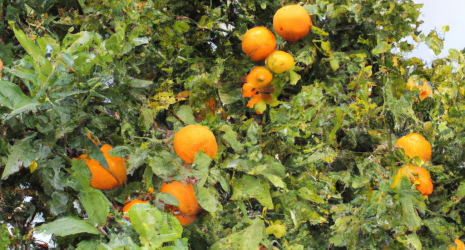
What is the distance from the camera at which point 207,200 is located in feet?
1.44

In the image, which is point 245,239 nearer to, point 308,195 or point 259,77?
point 308,195

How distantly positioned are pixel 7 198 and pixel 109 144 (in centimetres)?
15

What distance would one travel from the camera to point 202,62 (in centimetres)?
62

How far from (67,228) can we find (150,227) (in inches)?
4.0

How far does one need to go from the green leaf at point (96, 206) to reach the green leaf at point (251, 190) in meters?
0.15

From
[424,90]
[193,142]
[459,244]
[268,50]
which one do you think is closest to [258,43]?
[268,50]

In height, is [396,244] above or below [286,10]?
below

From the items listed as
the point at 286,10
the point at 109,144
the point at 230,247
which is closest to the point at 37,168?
the point at 109,144

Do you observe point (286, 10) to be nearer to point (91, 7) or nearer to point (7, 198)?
point (91, 7)


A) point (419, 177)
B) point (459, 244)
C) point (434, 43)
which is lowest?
point (459, 244)

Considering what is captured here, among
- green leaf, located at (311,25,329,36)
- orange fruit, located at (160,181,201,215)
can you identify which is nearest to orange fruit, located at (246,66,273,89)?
green leaf, located at (311,25,329,36)

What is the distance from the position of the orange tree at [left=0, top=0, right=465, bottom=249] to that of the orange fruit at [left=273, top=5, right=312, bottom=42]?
21 millimetres

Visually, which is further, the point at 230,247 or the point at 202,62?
the point at 202,62

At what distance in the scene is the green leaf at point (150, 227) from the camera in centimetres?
36
